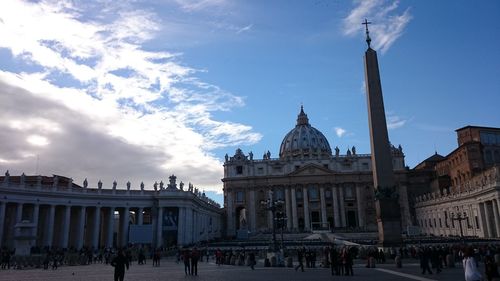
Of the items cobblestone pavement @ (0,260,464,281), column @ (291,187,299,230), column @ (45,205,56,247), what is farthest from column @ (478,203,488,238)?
column @ (45,205,56,247)

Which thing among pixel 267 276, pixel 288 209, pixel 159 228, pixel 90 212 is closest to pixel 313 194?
pixel 288 209

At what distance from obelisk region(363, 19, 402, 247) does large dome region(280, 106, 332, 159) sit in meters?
83.1

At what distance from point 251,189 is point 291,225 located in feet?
35.9

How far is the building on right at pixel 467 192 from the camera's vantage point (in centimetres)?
4728

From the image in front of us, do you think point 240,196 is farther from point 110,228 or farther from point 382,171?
point 382,171

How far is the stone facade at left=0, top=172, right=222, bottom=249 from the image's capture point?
145ft

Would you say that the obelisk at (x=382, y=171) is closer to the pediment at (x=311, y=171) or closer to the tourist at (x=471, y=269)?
the tourist at (x=471, y=269)

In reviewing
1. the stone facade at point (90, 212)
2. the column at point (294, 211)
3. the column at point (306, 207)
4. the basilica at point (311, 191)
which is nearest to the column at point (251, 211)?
the basilica at point (311, 191)

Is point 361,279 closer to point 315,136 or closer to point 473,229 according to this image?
point 473,229

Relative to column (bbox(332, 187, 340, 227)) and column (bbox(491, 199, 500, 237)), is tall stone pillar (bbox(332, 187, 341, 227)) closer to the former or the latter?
column (bbox(332, 187, 340, 227))

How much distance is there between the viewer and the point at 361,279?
48.9 ft

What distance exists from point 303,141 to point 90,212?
69.7m

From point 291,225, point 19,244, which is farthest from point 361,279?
point 291,225

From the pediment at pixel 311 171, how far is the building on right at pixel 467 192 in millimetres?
18344
